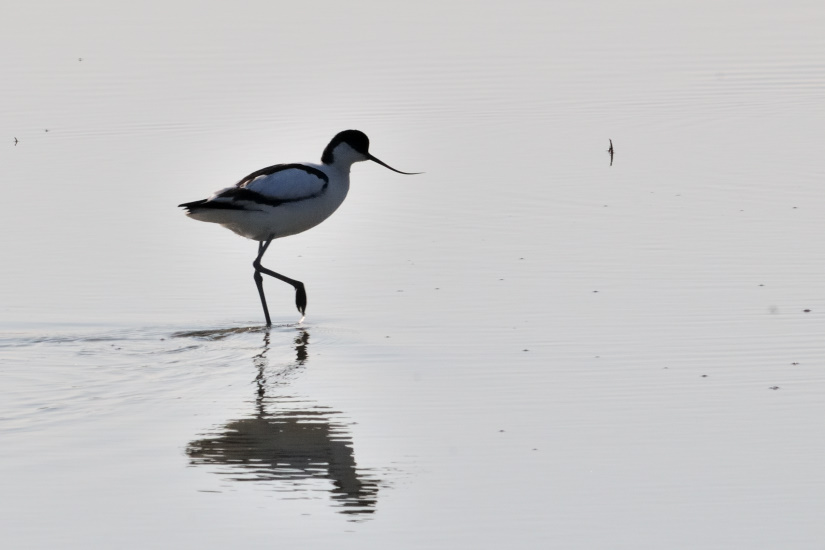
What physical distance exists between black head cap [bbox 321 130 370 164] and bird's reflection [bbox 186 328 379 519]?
3.02 metres

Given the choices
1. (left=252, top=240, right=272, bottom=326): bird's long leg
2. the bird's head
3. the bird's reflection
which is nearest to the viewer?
the bird's reflection

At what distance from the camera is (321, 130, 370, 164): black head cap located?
32.3ft

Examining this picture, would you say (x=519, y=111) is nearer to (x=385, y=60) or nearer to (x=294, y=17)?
(x=385, y=60)

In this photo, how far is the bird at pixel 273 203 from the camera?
29.9 ft

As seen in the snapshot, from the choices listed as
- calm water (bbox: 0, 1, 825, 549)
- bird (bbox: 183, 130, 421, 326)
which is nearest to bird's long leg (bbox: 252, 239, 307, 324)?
bird (bbox: 183, 130, 421, 326)

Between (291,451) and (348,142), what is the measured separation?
13.4 feet

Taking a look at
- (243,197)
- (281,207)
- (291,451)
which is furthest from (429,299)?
(291,451)

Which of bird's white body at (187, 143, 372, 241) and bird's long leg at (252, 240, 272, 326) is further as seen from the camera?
bird's white body at (187, 143, 372, 241)

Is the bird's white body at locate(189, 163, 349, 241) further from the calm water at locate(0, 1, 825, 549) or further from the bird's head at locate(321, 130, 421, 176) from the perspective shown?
the calm water at locate(0, 1, 825, 549)

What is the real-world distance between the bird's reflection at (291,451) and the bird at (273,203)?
2.22 metres

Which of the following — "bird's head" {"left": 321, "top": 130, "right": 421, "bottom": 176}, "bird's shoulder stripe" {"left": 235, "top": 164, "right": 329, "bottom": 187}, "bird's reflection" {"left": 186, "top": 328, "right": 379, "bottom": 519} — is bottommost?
"bird's reflection" {"left": 186, "top": 328, "right": 379, "bottom": 519}

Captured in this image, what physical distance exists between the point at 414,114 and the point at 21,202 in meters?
4.04

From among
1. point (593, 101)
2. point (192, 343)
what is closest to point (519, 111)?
point (593, 101)

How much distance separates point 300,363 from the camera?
25.1 feet
